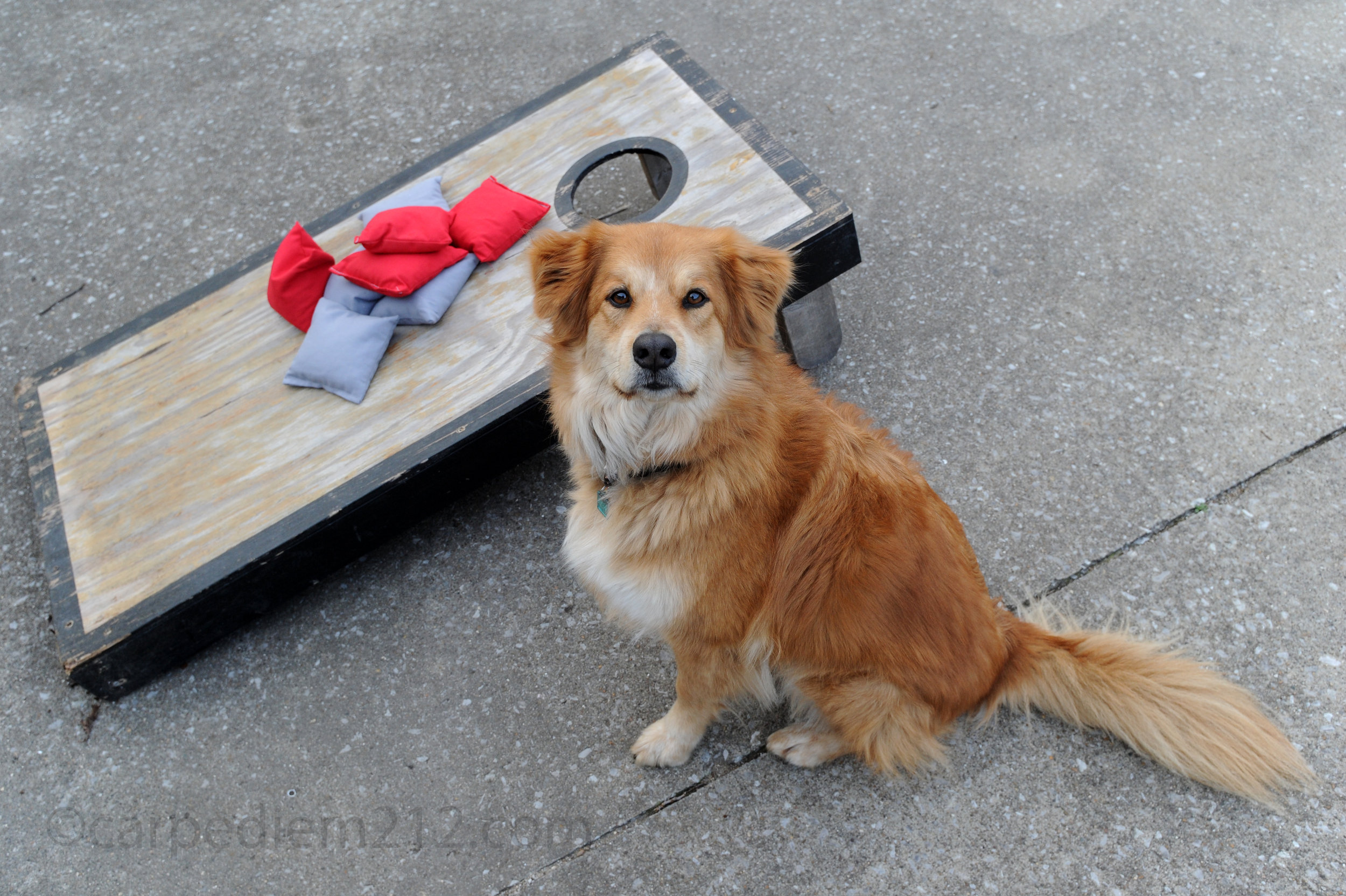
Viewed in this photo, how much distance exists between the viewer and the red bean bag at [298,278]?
319 cm

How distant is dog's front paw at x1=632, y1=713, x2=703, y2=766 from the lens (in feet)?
8.52

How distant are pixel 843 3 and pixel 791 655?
427cm

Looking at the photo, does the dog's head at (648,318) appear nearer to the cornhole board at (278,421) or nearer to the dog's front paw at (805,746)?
the cornhole board at (278,421)

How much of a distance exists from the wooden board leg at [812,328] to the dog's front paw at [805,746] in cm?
150

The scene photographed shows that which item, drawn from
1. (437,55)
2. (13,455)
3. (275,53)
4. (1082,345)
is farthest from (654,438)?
(275,53)

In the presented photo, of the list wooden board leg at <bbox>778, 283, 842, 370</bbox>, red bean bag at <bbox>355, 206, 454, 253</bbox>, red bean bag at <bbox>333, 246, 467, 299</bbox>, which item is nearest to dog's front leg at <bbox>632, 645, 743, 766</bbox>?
wooden board leg at <bbox>778, 283, 842, 370</bbox>

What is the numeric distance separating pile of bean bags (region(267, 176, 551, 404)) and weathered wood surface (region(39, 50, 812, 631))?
0.06 m

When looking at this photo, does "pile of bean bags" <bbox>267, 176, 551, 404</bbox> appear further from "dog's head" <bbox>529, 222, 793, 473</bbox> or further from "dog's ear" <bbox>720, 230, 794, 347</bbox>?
"dog's ear" <bbox>720, 230, 794, 347</bbox>

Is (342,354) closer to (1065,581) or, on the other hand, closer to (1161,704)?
(1065,581)

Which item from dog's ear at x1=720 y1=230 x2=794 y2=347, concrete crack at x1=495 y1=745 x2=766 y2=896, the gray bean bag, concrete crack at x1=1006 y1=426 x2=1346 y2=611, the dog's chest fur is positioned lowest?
concrete crack at x1=495 y1=745 x2=766 y2=896

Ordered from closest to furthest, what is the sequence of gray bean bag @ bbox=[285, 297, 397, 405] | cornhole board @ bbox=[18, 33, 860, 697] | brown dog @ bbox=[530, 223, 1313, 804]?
1. brown dog @ bbox=[530, 223, 1313, 804]
2. cornhole board @ bbox=[18, 33, 860, 697]
3. gray bean bag @ bbox=[285, 297, 397, 405]

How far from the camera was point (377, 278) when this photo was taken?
313 cm

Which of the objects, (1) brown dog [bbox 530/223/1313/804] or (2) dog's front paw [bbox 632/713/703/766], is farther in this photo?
(2) dog's front paw [bbox 632/713/703/766]

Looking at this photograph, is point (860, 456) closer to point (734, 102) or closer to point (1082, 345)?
point (1082, 345)
